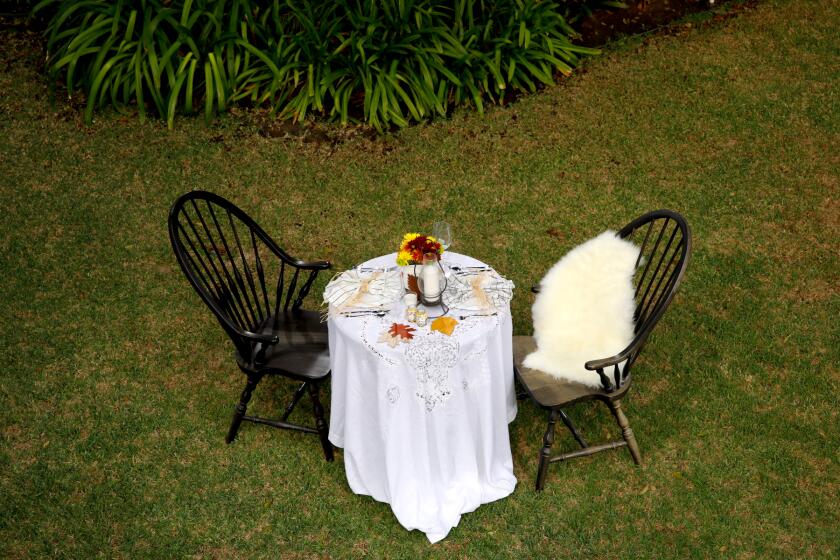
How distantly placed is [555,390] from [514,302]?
1.21 metres

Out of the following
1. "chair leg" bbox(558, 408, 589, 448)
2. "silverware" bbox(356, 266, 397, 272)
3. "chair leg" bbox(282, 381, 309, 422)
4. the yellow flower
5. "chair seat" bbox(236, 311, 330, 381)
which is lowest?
"chair leg" bbox(558, 408, 589, 448)

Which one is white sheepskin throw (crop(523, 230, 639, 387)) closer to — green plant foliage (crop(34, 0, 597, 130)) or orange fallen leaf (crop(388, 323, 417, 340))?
orange fallen leaf (crop(388, 323, 417, 340))

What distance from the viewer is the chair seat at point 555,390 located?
3.32 meters

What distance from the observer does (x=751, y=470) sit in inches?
141

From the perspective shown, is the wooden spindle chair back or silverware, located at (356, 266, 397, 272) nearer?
the wooden spindle chair back

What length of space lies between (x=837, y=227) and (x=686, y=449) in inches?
86.0

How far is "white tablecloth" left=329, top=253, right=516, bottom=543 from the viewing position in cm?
315

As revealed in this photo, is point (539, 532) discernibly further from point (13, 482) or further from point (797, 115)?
point (797, 115)

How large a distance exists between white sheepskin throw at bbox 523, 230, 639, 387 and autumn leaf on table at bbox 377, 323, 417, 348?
2.03 ft

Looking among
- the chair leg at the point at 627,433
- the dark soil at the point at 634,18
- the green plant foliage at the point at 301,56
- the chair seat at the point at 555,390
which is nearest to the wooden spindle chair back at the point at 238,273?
the chair seat at the point at 555,390

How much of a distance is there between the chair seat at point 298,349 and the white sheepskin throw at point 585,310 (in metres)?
0.93

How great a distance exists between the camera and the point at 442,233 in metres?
3.20

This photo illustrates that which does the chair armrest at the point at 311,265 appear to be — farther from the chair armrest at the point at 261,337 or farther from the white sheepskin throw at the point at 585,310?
the white sheepskin throw at the point at 585,310

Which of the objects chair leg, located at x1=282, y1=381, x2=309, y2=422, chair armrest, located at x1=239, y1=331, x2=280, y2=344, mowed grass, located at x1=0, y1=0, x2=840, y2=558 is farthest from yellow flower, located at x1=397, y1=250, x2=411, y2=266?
mowed grass, located at x1=0, y1=0, x2=840, y2=558
